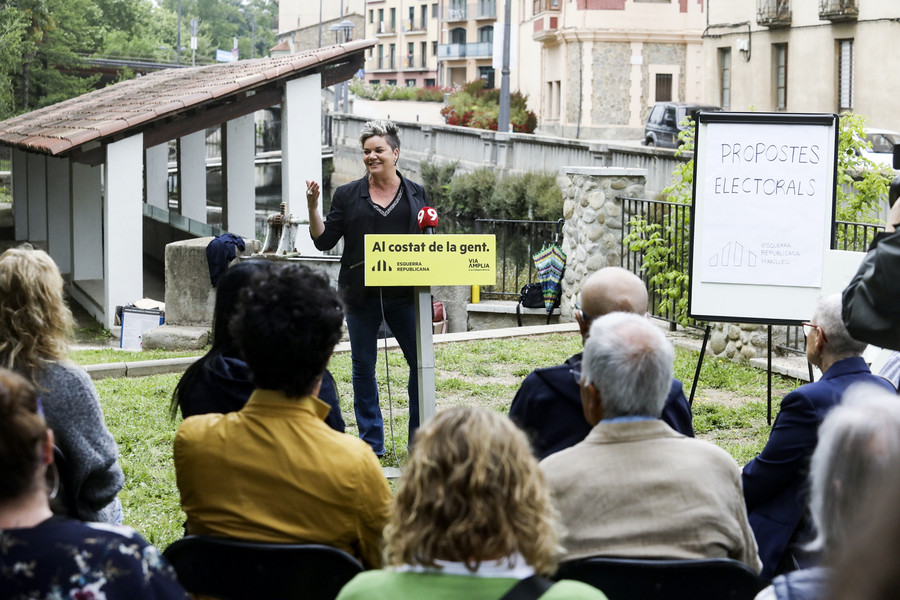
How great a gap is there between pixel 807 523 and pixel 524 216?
25.5 m

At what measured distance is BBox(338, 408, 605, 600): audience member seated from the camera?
78.2 inches

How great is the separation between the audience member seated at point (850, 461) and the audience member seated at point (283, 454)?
45.2 inches

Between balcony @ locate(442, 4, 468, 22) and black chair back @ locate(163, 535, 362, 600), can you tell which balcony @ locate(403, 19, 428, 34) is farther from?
black chair back @ locate(163, 535, 362, 600)

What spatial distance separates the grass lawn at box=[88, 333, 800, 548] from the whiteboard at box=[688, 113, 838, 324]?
0.83 meters

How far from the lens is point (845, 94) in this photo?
28016mm

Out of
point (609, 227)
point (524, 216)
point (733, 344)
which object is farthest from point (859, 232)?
point (524, 216)

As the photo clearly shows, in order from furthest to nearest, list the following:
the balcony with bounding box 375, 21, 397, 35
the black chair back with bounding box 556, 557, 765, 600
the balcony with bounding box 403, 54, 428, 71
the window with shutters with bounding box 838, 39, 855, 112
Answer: the balcony with bounding box 375, 21, 397, 35 < the balcony with bounding box 403, 54, 428, 71 < the window with shutters with bounding box 838, 39, 855, 112 < the black chair back with bounding box 556, 557, 765, 600

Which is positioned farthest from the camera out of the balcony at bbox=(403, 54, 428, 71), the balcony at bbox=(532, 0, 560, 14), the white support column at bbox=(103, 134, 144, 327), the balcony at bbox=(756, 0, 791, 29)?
the balcony at bbox=(403, 54, 428, 71)

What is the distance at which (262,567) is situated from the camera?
2.44 meters

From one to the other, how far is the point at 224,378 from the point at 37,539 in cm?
143

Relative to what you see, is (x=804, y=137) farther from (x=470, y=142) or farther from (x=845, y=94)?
(x=470, y=142)

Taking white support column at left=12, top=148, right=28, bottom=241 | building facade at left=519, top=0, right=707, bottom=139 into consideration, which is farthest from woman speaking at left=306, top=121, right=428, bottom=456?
building facade at left=519, top=0, right=707, bottom=139

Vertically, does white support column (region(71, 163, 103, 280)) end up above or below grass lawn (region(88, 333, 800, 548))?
above

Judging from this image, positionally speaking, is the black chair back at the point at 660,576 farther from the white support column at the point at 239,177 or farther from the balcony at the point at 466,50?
the balcony at the point at 466,50
